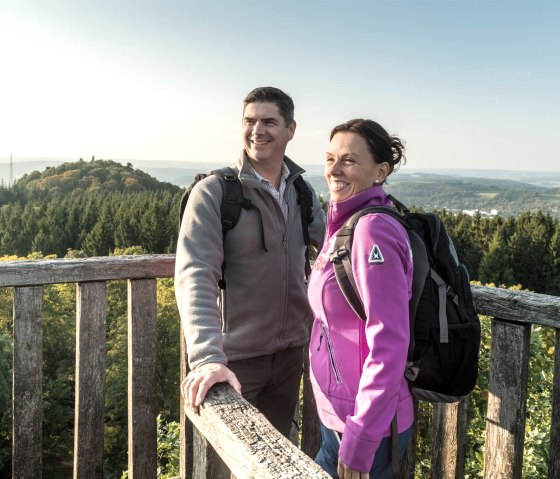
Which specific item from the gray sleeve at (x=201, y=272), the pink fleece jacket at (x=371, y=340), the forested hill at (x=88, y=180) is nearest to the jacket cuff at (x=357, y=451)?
the pink fleece jacket at (x=371, y=340)

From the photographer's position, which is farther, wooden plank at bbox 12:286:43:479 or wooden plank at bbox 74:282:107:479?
wooden plank at bbox 74:282:107:479

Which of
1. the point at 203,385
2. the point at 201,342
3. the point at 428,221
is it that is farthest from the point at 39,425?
the point at 428,221

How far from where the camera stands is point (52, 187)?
414ft

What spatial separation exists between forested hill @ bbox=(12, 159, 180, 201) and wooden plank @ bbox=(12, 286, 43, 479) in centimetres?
12752

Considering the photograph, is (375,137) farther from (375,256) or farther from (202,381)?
(202,381)

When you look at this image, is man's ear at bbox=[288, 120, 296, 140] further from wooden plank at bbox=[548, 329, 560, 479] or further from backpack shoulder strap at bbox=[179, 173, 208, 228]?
wooden plank at bbox=[548, 329, 560, 479]

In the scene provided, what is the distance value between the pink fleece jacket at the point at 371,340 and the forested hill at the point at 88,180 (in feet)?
422

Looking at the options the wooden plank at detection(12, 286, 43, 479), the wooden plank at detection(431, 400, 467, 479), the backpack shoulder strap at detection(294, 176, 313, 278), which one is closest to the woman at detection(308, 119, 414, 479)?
the wooden plank at detection(431, 400, 467, 479)

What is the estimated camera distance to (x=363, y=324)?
200cm

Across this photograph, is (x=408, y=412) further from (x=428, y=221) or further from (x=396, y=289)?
(x=428, y=221)

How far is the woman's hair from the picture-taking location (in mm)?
2139

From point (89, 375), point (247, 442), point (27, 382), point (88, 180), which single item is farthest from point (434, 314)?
point (88, 180)

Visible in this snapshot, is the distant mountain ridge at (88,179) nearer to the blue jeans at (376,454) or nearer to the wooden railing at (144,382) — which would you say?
the wooden railing at (144,382)

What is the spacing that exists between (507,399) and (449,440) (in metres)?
0.34
